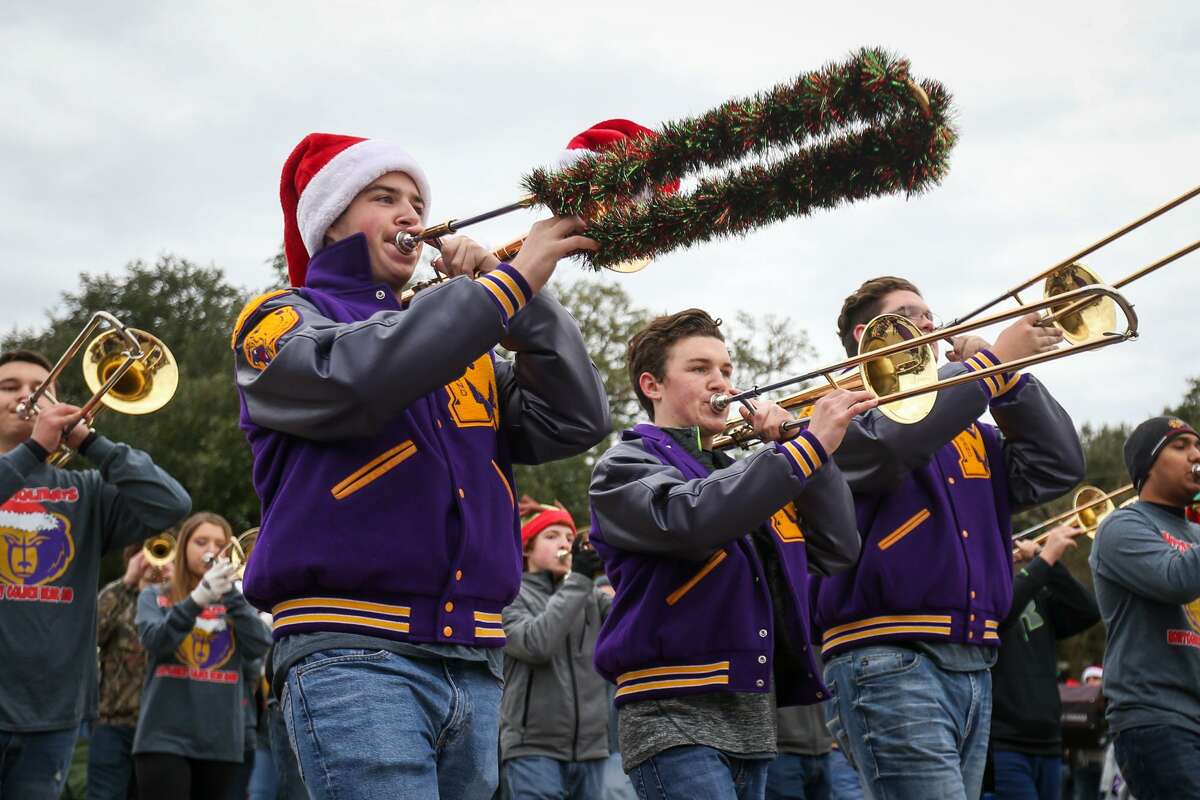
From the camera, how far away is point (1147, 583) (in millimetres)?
6711

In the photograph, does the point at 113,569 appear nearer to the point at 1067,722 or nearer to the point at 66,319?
the point at 66,319

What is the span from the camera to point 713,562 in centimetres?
475

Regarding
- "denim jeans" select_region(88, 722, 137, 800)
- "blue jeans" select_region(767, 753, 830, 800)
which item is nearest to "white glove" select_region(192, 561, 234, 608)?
"denim jeans" select_region(88, 722, 137, 800)

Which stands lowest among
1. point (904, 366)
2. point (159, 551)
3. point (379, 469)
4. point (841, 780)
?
point (841, 780)

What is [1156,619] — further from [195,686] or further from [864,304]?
[195,686]

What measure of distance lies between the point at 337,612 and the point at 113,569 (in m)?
22.0

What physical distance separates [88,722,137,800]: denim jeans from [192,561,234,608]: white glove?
4.40 feet

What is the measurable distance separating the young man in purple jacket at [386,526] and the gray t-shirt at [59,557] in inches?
119

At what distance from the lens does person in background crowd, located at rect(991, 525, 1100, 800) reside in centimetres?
843

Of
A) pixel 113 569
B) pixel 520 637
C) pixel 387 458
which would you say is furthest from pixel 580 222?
pixel 113 569

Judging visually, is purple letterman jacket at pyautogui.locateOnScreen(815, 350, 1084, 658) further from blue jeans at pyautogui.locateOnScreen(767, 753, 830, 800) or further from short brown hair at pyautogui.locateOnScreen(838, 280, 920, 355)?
blue jeans at pyautogui.locateOnScreen(767, 753, 830, 800)

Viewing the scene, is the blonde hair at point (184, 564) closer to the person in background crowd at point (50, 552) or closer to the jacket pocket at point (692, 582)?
the person in background crowd at point (50, 552)

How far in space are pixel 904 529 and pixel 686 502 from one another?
115cm

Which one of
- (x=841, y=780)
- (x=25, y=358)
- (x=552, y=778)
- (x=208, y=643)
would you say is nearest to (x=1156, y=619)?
(x=841, y=780)
